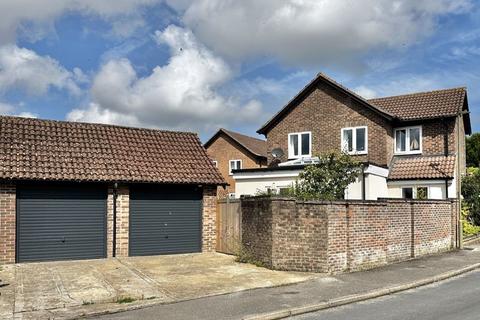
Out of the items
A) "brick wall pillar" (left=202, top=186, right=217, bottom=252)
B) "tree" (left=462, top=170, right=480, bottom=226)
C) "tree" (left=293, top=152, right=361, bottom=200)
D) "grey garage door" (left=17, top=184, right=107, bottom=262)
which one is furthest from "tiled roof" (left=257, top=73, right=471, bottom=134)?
"grey garage door" (left=17, top=184, right=107, bottom=262)

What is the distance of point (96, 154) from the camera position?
17906 millimetres

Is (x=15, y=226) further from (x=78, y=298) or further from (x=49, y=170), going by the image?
(x=78, y=298)

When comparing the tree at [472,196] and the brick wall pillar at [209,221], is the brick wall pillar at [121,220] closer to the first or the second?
the brick wall pillar at [209,221]

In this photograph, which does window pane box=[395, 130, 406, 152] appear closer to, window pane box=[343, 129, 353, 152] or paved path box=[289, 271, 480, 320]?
window pane box=[343, 129, 353, 152]

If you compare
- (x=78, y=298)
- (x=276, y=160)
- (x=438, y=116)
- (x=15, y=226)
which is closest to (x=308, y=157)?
(x=276, y=160)

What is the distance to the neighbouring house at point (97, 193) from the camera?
15945mm

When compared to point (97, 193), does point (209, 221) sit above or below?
below

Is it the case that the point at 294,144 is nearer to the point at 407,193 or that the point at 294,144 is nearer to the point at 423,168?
the point at 407,193

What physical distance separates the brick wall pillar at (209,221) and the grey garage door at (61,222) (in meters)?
3.70

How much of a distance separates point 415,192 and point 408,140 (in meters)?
3.61

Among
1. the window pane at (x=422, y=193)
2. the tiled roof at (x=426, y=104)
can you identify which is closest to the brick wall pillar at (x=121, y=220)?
the window pane at (x=422, y=193)

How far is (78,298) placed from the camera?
10727 millimetres

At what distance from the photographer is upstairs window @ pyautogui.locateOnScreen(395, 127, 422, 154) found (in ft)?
88.5

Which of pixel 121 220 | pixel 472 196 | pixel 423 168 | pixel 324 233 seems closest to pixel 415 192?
pixel 423 168
